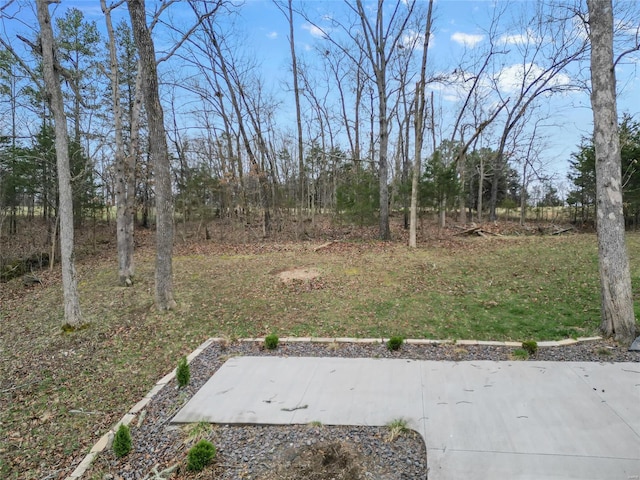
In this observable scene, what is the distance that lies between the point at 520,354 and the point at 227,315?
14.3ft

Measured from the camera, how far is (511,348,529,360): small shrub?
3871 millimetres

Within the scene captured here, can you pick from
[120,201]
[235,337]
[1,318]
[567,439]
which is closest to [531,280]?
[567,439]

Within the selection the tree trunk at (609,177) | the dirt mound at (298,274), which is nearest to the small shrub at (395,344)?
the tree trunk at (609,177)

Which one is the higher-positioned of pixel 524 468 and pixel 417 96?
pixel 417 96

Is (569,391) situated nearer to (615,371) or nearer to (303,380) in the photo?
(615,371)

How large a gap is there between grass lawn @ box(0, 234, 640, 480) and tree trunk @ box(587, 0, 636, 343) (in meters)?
0.51

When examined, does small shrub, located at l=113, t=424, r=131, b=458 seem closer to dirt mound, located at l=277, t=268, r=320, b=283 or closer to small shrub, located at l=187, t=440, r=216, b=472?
small shrub, located at l=187, t=440, r=216, b=472

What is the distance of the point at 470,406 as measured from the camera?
2.96 meters

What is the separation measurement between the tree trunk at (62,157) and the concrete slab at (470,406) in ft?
10.9

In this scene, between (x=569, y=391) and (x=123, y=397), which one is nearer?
(x=569, y=391)

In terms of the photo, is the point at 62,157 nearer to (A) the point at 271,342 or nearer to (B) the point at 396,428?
(A) the point at 271,342

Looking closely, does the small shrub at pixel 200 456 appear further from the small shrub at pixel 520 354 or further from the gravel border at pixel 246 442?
the small shrub at pixel 520 354

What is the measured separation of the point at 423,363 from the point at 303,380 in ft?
4.30

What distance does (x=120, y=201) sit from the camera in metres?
7.48
